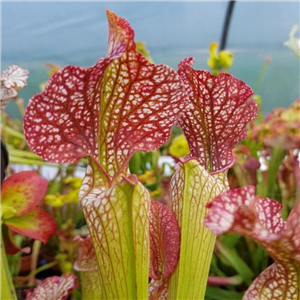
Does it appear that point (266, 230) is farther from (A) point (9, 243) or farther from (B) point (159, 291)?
(A) point (9, 243)

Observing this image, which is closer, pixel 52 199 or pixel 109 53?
pixel 109 53

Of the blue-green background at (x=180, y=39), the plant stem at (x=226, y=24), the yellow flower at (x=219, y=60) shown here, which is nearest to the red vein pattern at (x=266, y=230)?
the yellow flower at (x=219, y=60)

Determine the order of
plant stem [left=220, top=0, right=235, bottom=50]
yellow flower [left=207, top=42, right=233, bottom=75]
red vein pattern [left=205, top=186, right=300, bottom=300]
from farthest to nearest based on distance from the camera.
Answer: plant stem [left=220, top=0, right=235, bottom=50]
yellow flower [left=207, top=42, right=233, bottom=75]
red vein pattern [left=205, top=186, right=300, bottom=300]

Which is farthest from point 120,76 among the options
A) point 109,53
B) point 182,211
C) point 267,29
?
point 267,29

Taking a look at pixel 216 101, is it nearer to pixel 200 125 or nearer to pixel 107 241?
pixel 200 125

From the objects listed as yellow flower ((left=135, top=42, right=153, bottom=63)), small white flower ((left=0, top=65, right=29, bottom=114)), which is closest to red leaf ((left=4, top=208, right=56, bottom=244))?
small white flower ((left=0, top=65, right=29, bottom=114))

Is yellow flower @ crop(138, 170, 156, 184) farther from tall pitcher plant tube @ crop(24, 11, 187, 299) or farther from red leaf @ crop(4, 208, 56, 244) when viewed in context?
tall pitcher plant tube @ crop(24, 11, 187, 299)
